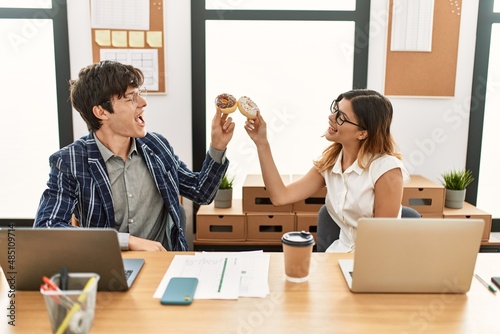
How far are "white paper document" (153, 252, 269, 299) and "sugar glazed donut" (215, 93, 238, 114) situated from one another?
67 cm

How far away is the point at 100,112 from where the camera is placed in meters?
1.84

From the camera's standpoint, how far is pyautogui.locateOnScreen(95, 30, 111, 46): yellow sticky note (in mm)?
3139

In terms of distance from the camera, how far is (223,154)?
198 cm

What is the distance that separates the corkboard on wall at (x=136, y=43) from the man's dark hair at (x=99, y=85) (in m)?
1.38

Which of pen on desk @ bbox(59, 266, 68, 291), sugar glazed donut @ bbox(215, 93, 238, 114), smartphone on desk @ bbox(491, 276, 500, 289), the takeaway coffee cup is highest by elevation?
sugar glazed donut @ bbox(215, 93, 238, 114)

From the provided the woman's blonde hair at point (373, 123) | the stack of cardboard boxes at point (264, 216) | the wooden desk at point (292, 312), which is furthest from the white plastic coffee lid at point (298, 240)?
the stack of cardboard boxes at point (264, 216)

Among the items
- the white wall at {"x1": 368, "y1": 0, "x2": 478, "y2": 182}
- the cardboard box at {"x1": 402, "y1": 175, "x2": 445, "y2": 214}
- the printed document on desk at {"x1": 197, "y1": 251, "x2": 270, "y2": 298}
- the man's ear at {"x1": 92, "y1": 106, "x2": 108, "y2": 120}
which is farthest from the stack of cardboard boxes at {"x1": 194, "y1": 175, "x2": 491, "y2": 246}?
the printed document on desk at {"x1": 197, "y1": 251, "x2": 270, "y2": 298}

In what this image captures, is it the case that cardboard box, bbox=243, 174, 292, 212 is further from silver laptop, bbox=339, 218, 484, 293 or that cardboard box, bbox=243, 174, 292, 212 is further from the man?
silver laptop, bbox=339, 218, 484, 293

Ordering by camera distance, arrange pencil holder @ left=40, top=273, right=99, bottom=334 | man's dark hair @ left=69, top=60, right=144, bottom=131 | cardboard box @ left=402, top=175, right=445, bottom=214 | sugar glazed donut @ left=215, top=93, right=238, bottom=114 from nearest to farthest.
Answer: pencil holder @ left=40, top=273, right=99, bottom=334
man's dark hair @ left=69, top=60, right=144, bottom=131
sugar glazed donut @ left=215, top=93, right=238, bottom=114
cardboard box @ left=402, top=175, right=445, bottom=214

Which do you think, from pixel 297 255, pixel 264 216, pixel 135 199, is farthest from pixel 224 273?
pixel 264 216

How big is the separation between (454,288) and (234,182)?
2254 mm

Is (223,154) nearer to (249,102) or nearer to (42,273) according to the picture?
(249,102)

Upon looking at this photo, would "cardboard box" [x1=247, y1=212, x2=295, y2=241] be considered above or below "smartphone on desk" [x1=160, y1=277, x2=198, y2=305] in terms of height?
below

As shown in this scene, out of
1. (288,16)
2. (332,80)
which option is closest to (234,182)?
(332,80)
